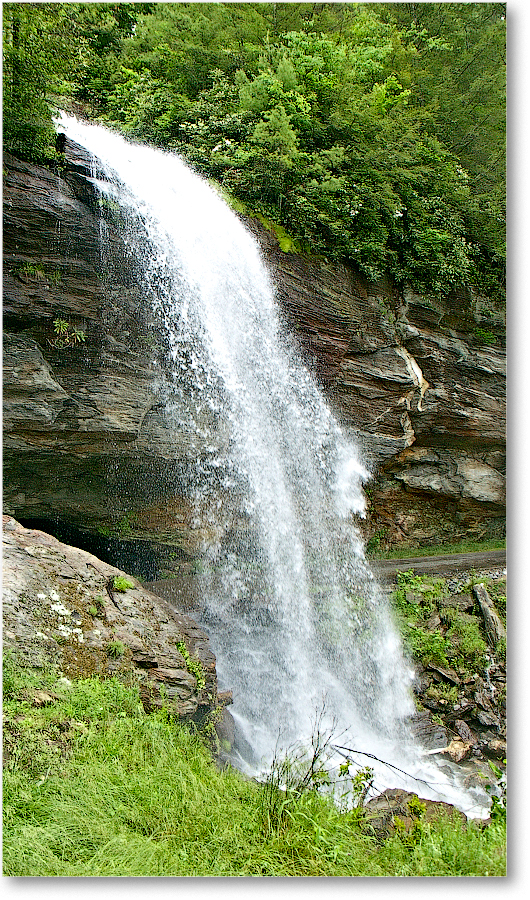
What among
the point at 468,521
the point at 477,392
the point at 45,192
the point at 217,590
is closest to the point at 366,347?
the point at 477,392

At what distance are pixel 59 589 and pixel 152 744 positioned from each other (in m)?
1.17

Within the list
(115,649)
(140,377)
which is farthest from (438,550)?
(115,649)

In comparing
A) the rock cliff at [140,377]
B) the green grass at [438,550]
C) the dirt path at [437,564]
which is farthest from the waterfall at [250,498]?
the green grass at [438,550]

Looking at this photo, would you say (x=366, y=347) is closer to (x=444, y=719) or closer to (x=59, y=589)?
(x=444, y=719)

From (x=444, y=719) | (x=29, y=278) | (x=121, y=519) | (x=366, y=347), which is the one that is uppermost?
(x=29, y=278)

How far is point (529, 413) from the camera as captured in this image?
3.65 metres

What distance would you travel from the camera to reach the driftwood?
6.16 meters

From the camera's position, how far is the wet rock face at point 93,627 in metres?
3.33

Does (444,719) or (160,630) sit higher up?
(160,630)

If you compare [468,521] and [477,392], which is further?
[468,521]

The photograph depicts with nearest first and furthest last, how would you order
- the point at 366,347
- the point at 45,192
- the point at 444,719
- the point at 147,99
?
the point at 45,192
the point at 444,719
the point at 147,99
the point at 366,347

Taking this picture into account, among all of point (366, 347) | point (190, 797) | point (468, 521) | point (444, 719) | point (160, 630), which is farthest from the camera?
point (468, 521)

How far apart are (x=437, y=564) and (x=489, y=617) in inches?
44.7

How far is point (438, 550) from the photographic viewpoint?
7812 millimetres
